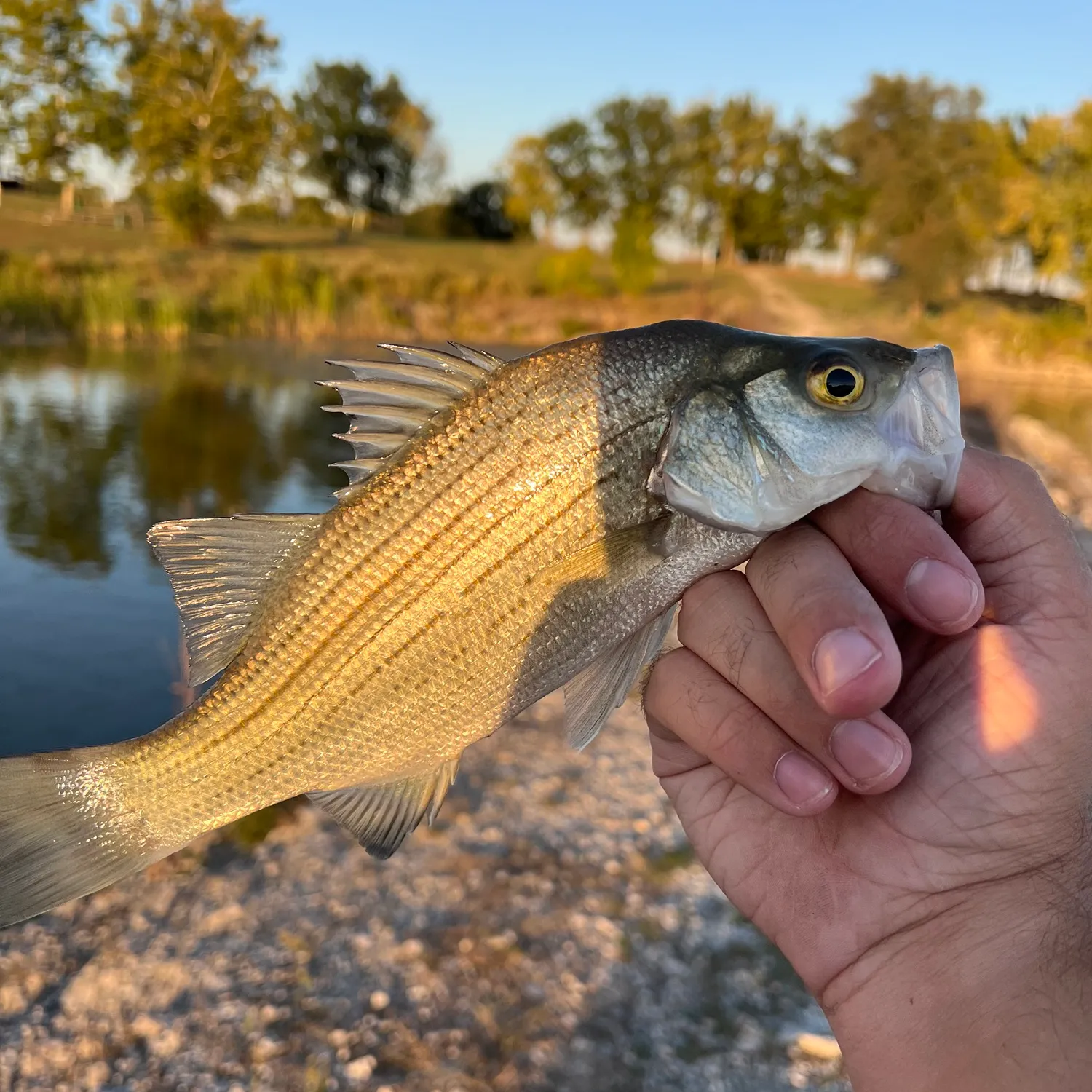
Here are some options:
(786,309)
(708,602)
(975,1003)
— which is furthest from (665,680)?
(786,309)

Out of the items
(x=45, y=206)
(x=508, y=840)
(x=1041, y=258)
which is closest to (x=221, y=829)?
(x=508, y=840)

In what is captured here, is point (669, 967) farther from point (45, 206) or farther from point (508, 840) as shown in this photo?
point (45, 206)

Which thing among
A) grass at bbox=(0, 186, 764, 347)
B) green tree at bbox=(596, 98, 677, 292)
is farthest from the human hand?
green tree at bbox=(596, 98, 677, 292)

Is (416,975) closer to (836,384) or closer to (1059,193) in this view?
(836,384)

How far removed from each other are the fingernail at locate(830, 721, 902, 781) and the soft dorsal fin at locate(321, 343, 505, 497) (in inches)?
47.2

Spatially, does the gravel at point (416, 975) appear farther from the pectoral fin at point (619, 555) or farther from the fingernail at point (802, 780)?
the pectoral fin at point (619, 555)

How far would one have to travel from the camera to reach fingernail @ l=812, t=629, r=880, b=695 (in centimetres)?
165

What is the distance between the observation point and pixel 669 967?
480 cm

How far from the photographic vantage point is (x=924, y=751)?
198 centimetres

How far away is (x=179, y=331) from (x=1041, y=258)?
50991 mm

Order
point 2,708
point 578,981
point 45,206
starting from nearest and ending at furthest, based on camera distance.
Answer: point 578,981
point 2,708
point 45,206

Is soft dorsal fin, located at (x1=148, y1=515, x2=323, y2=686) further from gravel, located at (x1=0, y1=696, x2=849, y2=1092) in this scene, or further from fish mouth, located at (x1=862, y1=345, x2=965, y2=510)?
Answer: gravel, located at (x1=0, y1=696, x2=849, y2=1092)

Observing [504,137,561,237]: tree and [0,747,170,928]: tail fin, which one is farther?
[504,137,561,237]: tree

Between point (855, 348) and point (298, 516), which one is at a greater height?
point (855, 348)
